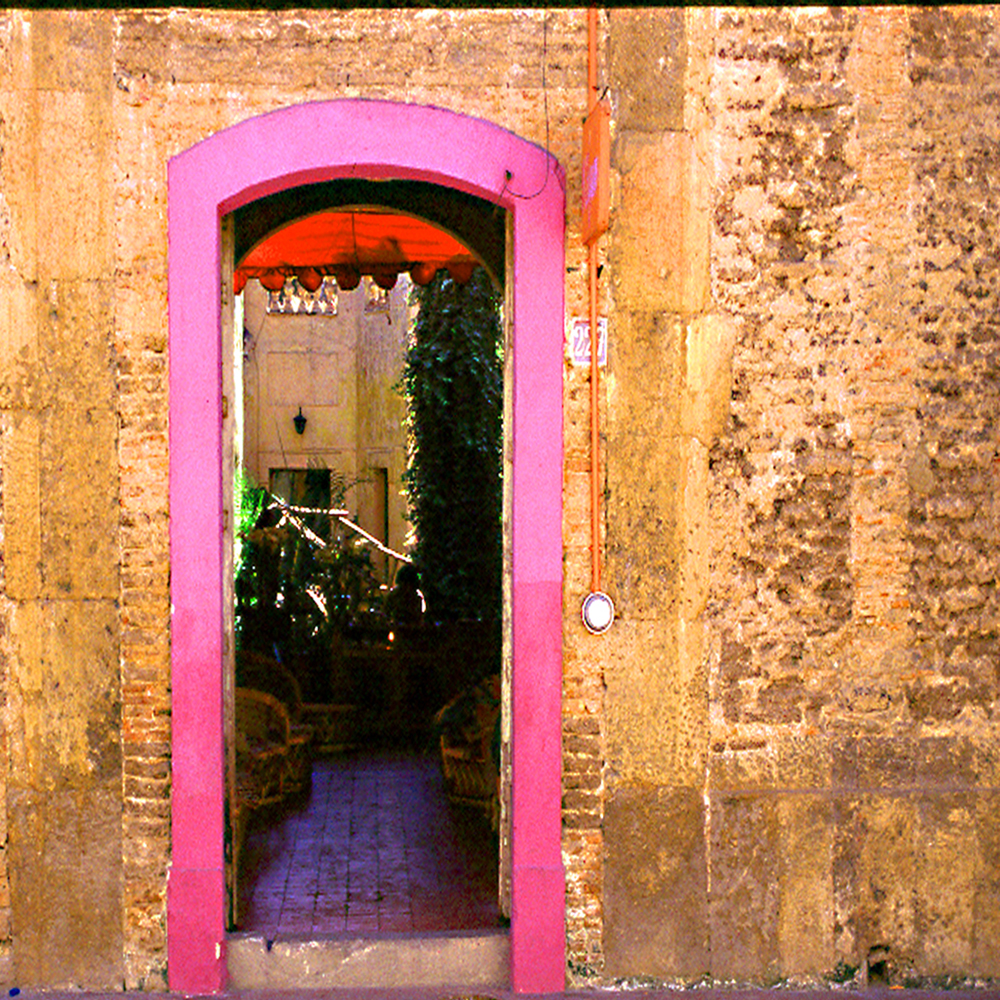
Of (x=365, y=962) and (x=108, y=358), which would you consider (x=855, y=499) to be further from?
(x=108, y=358)

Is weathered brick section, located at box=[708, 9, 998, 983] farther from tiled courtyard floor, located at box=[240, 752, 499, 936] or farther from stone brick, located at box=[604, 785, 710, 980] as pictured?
tiled courtyard floor, located at box=[240, 752, 499, 936]

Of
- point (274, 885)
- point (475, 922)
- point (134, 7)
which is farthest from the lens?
point (274, 885)

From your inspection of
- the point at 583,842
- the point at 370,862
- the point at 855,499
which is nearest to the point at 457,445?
the point at 370,862

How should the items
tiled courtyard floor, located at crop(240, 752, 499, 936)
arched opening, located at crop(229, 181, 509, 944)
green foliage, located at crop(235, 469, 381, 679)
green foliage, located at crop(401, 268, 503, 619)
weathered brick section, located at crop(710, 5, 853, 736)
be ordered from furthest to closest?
green foliage, located at crop(401, 268, 503, 619) → green foliage, located at crop(235, 469, 381, 679) → arched opening, located at crop(229, 181, 509, 944) → tiled courtyard floor, located at crop(240, 752, 499, 936) → weathered brick section, located at crop(710, 5, 853, 736)

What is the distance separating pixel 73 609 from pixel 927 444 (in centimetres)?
358

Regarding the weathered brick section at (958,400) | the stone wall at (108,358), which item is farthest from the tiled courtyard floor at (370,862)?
the weathered brick section at (958,400)

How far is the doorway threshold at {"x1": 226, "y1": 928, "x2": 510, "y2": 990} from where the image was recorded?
425 centimetres

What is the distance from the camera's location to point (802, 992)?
4.23 meters

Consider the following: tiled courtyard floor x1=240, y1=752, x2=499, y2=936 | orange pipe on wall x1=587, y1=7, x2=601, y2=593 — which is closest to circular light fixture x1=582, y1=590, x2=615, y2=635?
orange pipe on wall x1=587, y1=7, x2=601, y2=593

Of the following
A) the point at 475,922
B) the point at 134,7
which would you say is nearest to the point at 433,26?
the point at 134,7

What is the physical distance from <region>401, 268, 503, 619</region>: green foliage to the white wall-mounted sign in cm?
468

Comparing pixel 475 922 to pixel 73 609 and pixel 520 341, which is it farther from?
pixel 520 341

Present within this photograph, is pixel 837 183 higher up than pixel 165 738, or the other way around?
pixel 837 183

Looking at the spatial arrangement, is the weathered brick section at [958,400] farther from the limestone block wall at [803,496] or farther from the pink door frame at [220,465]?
the pink door frame at [220,465]
